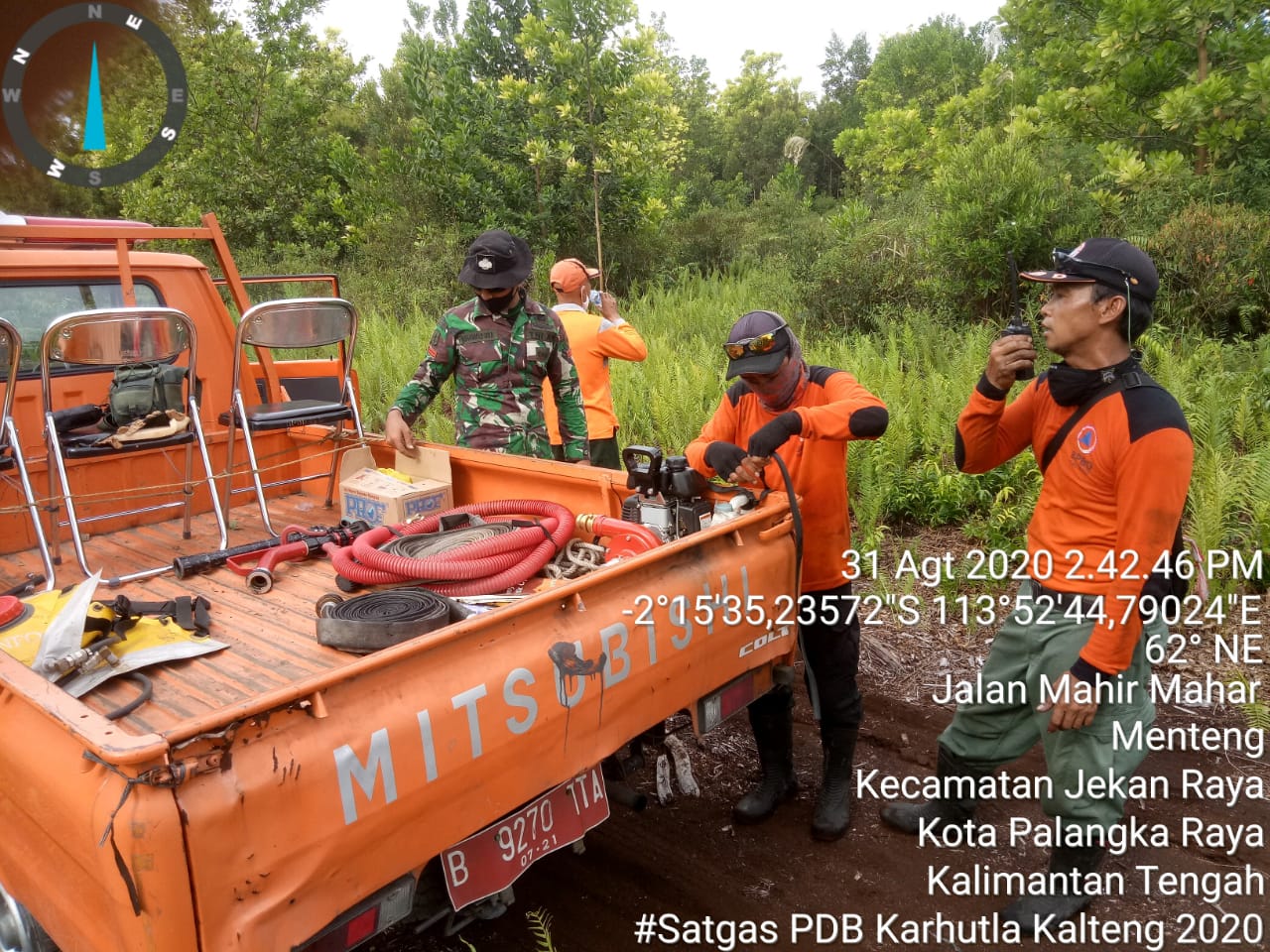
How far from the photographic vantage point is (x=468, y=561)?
9.38 feet

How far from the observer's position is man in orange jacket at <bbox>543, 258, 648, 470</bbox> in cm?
502

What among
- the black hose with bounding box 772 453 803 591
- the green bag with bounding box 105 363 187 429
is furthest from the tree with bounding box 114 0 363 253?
the black hose with bounding box 772 453 803 591

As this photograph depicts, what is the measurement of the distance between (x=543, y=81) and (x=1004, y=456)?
1065cm

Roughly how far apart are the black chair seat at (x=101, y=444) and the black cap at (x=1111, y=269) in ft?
10.8

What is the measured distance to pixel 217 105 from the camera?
17.2 metres

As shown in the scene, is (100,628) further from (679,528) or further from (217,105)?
(217,105)

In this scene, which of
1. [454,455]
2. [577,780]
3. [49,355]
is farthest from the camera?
[454,455]

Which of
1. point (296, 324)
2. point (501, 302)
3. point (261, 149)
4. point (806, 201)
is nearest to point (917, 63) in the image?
point (806, 201)

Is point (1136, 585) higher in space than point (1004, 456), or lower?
lower

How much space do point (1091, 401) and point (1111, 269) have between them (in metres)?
0.37

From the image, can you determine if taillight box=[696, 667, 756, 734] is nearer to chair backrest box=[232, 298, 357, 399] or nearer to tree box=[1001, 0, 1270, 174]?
chair backrest box=[232, 298, 357, 399]

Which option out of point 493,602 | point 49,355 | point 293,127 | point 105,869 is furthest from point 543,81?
point 105,869

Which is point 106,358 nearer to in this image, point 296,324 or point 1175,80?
point 296,324

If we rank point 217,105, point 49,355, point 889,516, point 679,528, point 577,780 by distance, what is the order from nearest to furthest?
point 577,780 < point 679,528 < point 49,355 < point 889,516 < point 217,105
